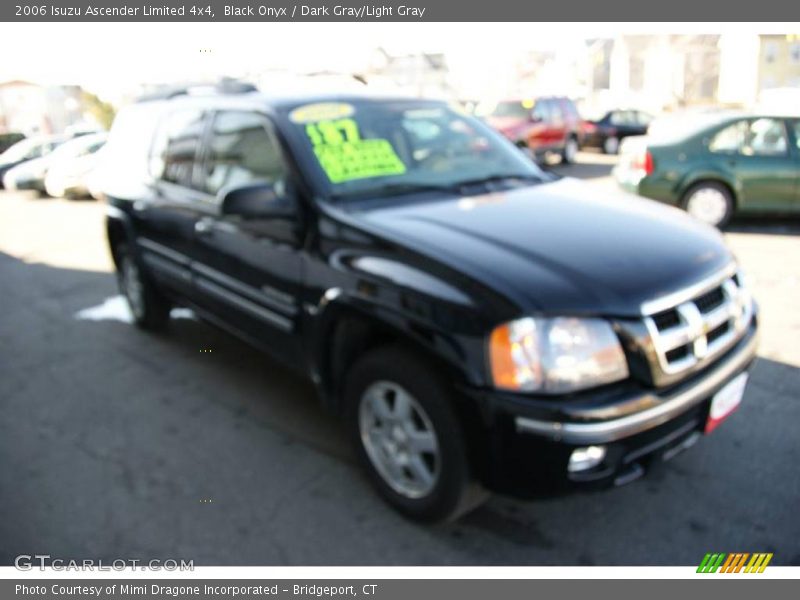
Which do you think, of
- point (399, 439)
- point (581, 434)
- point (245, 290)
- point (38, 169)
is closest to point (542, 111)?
point (38, 169)

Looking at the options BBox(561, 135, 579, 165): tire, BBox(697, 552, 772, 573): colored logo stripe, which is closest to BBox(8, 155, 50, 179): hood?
BBox(561, 135, 579, 165): tire

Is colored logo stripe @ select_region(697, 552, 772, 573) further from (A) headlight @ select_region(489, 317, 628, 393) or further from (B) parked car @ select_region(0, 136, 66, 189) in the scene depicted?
(B) parked car @ select_region(0, 136, 66, 189)

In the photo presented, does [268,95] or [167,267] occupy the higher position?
[268,95]

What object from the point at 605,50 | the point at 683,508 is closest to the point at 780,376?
the point at 683,508

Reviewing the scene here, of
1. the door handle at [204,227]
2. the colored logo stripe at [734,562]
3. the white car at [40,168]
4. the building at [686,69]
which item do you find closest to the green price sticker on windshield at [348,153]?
the door handle at [204,227]

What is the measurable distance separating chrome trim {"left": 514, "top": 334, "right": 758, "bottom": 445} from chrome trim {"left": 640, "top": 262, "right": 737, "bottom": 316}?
317mm

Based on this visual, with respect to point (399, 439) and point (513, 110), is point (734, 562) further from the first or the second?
point (513, 110)

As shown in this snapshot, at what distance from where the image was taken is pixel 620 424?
7.41ft

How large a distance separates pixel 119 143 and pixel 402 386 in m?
3.67

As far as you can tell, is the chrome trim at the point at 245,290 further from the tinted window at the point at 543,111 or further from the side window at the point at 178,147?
the tinted window at the point at 543,111

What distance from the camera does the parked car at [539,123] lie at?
1453 cm

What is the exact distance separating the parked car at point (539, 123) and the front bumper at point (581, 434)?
40.5 feet

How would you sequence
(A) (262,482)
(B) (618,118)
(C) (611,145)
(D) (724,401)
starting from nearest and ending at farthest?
(D) (724,401) → (A) (262,482) → (C) (611,145) → (B) (618,118)

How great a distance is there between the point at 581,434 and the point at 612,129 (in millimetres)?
18295
